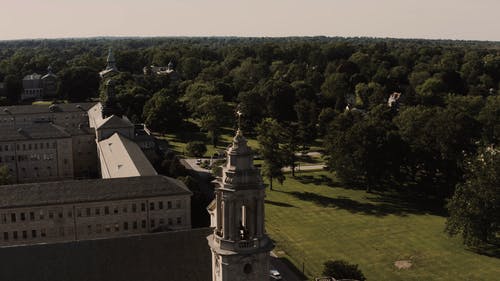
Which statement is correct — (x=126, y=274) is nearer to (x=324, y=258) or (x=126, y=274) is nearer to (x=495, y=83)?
(x=324, y=258)

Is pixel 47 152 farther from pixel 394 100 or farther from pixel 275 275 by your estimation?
pixel 394 100

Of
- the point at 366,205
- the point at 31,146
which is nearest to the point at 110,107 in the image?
the point at 31,146

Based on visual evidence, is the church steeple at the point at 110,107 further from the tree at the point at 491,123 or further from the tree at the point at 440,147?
the tree at the point at 491,123

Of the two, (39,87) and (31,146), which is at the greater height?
(39,87)

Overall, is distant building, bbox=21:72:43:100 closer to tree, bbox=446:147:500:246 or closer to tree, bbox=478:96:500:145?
tree, bbox=478:96:500:145

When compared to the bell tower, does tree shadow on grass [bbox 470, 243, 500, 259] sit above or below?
below

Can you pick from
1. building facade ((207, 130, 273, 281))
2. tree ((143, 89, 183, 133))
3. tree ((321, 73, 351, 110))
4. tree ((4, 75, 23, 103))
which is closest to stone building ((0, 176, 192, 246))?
building facade ((207, 130, 273, 281))
